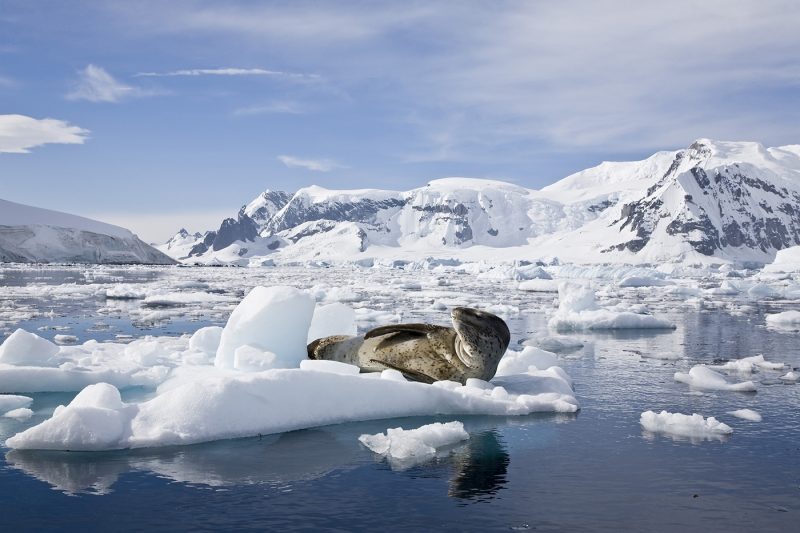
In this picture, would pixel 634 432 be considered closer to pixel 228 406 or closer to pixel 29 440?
pixel 228 406

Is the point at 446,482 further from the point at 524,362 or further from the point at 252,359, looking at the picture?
the point at 524,362

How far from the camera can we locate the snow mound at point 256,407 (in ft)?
21.9

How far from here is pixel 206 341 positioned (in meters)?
12.4

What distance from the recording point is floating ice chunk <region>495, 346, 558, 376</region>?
1109 cm

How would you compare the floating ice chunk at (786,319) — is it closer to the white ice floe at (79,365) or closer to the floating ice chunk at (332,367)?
the floating ice chunk at (332,367)

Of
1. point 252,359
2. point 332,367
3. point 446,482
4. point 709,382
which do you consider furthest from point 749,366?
point 446,482

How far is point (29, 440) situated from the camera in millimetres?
6602

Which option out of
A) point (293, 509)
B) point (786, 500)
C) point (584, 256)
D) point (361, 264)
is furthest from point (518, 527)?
point (584, 256)

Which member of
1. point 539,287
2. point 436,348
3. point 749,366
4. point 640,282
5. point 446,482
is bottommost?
point 446,482

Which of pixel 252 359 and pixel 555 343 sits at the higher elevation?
pixel 252 359

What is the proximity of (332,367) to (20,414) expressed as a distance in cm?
361

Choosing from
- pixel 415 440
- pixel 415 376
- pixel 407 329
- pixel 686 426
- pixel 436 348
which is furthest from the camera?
pixel 407 329

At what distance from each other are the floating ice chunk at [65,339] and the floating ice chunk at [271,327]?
6.27 meters

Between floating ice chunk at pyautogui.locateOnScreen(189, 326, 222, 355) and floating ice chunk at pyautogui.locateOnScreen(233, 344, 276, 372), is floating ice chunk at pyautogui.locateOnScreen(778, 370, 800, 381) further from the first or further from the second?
floating ice chunk at pyautogui.locateOnScreen(189, 326, 222, 355)
